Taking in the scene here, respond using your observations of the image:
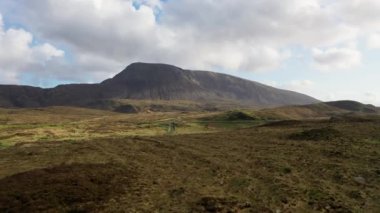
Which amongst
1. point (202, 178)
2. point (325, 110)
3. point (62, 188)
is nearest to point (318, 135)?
point (202, 178)

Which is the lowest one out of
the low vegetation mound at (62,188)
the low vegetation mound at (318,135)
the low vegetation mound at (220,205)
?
the low vegetation mound at (62,188)

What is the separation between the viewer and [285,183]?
63.2 ft

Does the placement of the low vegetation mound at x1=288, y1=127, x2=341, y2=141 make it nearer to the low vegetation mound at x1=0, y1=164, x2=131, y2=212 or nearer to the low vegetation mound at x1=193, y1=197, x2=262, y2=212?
the low vegetation mound at x1=0, y1=164, x2=131, y2=212

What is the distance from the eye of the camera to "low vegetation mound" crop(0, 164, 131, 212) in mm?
16609

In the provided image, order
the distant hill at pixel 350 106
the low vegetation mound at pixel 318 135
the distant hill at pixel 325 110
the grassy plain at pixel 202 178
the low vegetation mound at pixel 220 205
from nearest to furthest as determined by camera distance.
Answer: the low vegetation mound at pixel 220 205 < the grassy plain at pixel 202 178 < the low vegetation mound at pixel 318 135 < the distant hill at pixel 325 110 < the distant hill at pixel 350 106

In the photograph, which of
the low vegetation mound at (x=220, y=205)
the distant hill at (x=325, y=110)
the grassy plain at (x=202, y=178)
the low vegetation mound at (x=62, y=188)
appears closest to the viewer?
the low vegetation mound at (x=220, y=205)

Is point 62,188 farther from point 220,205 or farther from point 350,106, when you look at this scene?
point 350,106

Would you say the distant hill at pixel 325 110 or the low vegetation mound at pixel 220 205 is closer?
the low vegetation mound at pixel 220 205

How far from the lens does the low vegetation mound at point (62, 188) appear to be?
654 inches

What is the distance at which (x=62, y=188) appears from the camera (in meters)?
18.7

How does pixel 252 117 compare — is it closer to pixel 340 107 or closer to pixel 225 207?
pixel 225 207

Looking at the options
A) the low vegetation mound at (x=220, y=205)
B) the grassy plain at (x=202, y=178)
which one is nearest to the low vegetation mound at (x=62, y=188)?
the grassy plain at (x=202, y=178)

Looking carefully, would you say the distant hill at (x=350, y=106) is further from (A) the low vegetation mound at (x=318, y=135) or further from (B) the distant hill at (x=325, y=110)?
(A) the low vegetation mound at (x=318, y=135)

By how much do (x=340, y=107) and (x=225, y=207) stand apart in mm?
174404
